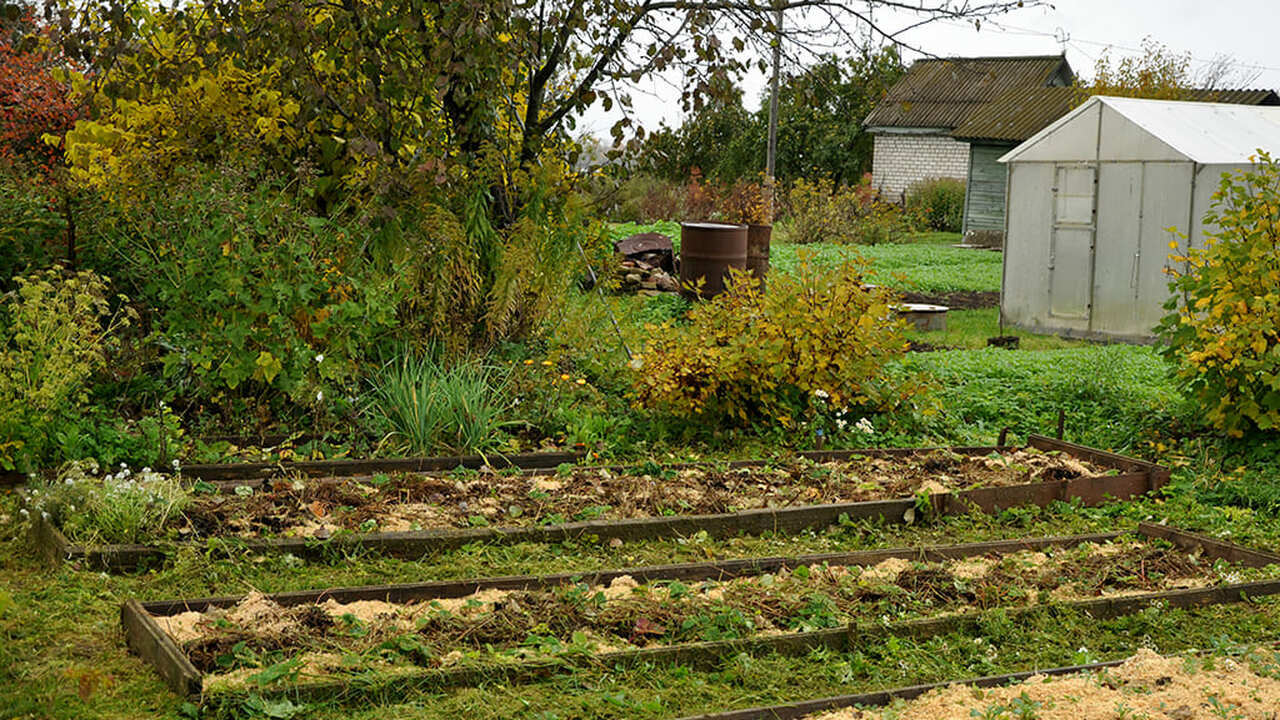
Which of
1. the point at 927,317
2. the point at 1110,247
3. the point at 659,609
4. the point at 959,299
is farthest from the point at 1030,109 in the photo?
the point at 659,609

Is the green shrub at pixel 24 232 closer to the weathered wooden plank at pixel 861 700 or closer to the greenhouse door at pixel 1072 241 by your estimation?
Answer: the weathered wooden plank at pixel 861 700

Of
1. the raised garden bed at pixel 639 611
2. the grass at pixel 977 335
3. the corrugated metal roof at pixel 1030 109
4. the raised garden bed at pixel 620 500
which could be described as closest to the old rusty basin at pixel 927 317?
the grass at pixel 977 335

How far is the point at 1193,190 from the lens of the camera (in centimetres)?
1268

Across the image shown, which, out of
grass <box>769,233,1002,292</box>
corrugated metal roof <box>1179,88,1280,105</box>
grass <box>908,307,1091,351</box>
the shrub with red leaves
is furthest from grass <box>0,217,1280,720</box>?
corrugated metal roof <box>1179,88,1280,105</box>

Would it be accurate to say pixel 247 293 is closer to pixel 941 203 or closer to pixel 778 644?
pixel 778 644

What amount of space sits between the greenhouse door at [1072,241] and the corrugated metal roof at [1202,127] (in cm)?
62

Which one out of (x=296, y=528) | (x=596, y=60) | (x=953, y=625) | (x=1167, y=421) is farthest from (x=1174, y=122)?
(x=296, y=528)

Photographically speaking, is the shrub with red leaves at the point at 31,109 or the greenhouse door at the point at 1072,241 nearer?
the greenhouse door at the point at 1072,241

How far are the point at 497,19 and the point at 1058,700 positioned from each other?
6.38 metres

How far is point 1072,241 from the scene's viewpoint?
46.0 ft

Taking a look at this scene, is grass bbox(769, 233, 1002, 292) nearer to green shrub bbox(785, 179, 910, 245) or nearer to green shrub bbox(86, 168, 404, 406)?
green shrub bbox(785, 179, 910, 245)

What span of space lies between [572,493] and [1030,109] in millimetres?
26758

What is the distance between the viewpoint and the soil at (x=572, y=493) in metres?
5.97

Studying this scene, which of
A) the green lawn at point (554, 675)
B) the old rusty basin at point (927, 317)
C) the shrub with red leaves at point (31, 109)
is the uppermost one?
the shrub with red leaves at point (31, 109)
